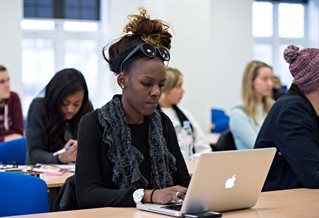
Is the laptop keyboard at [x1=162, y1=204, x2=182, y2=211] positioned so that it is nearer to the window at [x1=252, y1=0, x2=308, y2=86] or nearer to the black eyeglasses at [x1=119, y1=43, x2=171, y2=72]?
the black eyeglasses at [x1=119, y1=43, x2=171, y2=72]

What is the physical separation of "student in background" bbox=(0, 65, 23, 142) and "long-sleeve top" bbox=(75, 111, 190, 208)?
3.77 m

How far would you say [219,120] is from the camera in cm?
919

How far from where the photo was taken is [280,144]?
9.98ft

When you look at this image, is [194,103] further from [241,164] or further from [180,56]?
[241,164]

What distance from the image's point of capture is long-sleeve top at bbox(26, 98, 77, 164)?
399cm

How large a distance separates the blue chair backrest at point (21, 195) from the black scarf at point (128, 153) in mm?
307

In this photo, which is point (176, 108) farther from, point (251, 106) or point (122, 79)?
point (122, 79)

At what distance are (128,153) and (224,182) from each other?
1.70 ft

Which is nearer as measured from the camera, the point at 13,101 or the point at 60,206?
the point at 60,206

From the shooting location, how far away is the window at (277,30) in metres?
11.0

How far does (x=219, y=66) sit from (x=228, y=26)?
0.66 meters

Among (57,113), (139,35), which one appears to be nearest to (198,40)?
(57,113)

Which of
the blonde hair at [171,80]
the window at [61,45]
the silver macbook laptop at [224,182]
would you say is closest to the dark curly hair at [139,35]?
the silver macbook laptop at [224,182]

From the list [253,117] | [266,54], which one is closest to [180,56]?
[253,117]
